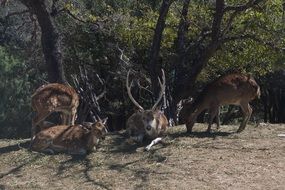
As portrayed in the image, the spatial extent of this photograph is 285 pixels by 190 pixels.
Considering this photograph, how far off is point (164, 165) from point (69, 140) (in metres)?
1.96

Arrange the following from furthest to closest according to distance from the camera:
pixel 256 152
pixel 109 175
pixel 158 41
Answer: pixel 158 41 → pixel 256 152 → pixel 109 175

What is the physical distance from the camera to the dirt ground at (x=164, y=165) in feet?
28.7

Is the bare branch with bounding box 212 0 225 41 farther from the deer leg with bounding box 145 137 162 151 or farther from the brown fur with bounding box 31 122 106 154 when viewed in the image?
the brown fur with bounding box 31 122 106 154

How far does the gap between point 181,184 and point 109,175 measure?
1.22m

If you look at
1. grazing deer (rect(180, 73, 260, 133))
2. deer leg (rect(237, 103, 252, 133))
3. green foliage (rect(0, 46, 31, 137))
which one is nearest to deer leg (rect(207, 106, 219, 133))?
grazing deer (rect(180, 73, 260, 133))

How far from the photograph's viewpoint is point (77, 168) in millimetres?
9664

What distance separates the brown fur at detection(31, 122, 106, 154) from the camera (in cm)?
1056

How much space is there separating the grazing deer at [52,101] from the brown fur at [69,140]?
2.98ft

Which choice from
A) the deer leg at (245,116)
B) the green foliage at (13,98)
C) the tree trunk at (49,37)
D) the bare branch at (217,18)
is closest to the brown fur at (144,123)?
the deer leg at (245,116)

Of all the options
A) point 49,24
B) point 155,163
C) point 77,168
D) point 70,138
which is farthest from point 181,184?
point 49,24

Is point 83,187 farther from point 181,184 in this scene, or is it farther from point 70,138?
point 70,138

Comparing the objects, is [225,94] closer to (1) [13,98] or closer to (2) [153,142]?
(2) [153,142]

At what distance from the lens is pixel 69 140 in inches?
418

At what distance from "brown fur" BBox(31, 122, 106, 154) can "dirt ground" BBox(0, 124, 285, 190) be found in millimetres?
182
